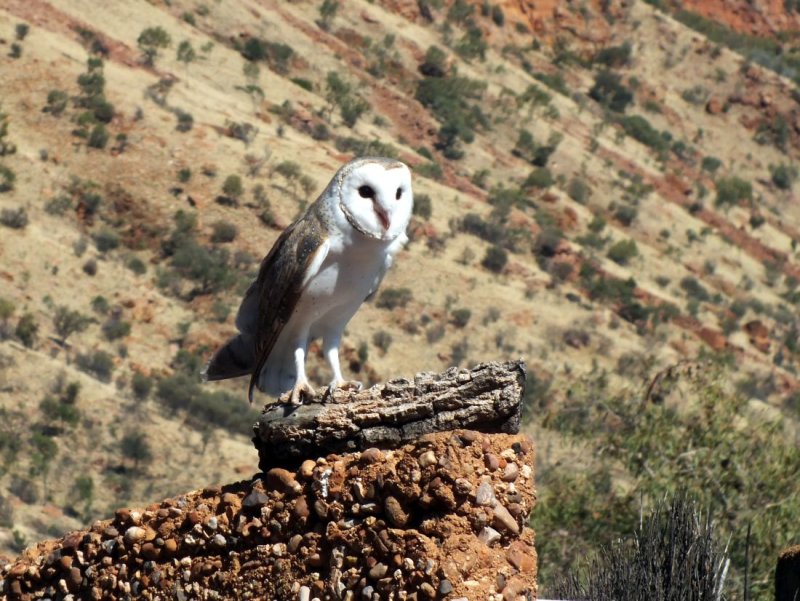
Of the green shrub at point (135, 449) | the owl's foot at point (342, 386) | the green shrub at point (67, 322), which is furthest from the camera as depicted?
the green shrub at point (67, 322)

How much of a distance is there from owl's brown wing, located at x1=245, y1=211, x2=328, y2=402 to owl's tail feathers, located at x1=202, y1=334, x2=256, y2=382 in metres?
0.18

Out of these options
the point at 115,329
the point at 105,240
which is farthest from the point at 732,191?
the point at 115,329

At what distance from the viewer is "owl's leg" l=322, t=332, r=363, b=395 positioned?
301 inches

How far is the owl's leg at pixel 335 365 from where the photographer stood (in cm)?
764

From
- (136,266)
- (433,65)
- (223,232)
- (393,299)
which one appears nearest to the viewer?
(136,266)

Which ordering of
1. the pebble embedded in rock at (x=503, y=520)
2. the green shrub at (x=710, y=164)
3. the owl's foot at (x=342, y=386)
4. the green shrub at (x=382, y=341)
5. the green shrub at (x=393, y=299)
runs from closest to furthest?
1. the pebble embedded in rock at (x=503, y=520)
2. the owl's foot at (x=342, y=386)
3. the green shrub at (x=382, y=341)
4. the green shrub at (x=393, y=299)
5. the green shrub at (x=710, y=164)

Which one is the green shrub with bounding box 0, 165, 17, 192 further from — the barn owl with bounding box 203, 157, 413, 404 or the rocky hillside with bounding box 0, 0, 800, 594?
the barn owl with bounding box 203, 157, 413, 404

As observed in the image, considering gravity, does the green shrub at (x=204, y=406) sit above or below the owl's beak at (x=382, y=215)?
below

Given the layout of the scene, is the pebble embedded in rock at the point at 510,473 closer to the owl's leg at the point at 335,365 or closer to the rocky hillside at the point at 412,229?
the owl's leg at the point at 335,365

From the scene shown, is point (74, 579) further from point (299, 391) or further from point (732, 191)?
point (732, 191)

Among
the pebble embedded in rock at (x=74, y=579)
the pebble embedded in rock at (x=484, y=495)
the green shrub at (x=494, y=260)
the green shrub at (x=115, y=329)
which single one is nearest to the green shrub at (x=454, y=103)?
the green shrub at (x=494, y=260)

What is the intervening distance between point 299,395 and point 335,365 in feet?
2.78

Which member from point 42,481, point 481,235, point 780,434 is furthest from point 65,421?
point 481,235

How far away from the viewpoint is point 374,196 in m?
8.23
